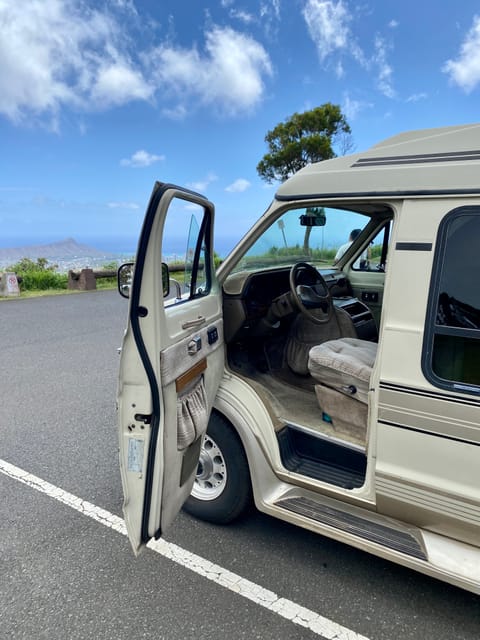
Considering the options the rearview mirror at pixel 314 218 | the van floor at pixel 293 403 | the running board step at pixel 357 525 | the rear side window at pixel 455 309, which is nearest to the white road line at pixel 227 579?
the running board step at pixel 357 525

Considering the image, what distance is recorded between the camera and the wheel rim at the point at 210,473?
8.81ft

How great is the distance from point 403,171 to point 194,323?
128 centimetres

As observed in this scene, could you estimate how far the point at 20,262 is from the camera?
48.5 ft

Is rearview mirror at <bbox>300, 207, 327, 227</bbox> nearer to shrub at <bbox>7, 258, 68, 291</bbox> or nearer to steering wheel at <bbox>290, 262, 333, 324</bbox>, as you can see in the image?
steering wheel at <bbox>290, 262, 333, 324</bbox>

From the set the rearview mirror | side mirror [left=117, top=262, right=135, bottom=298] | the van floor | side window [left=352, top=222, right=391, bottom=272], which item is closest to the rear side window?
the van floor

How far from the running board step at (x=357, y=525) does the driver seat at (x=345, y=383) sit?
0.43 m

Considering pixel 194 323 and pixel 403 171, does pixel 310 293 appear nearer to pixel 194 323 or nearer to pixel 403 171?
pixel 194 323

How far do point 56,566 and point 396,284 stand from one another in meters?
2.36

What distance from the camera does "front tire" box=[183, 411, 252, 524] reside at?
2.59m

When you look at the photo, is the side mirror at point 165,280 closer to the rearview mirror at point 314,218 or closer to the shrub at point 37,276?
the rearview mirror at point 314,218

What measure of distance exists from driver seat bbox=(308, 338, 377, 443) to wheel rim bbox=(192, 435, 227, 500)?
737 mm

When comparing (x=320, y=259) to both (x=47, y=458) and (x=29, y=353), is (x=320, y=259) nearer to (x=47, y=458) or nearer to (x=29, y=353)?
(x=47, y=458)

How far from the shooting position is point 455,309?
74.0 inches

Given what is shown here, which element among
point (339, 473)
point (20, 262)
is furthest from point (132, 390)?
point (20, 262)
